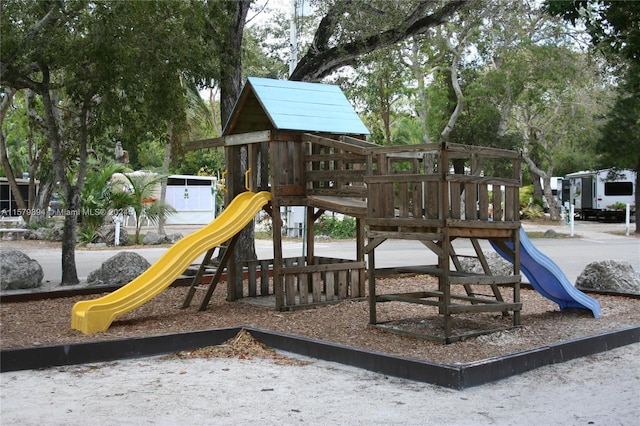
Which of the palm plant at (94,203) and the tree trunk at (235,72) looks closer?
the tree trunk at (235,72)

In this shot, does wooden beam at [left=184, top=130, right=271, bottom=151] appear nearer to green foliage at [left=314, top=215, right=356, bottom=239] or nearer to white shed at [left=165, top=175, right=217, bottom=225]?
green foliage at [left=314, top=215, right=356, bottom=239]

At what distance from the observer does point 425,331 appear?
914cm

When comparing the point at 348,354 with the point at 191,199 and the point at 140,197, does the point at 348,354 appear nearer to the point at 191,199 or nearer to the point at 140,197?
the point at 140,197

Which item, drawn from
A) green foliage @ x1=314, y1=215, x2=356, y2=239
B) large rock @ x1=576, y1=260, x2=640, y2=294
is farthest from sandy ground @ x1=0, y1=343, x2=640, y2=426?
green foliage @ x1=314, y1=215, x2=356, y2=239

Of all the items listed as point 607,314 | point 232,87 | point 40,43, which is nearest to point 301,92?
point 232,87

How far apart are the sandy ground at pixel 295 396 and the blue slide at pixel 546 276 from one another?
2.20m

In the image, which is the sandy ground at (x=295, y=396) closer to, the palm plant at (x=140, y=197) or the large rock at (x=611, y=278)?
the large rock at (x=611, y=278)

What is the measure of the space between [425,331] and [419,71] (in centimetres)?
2235

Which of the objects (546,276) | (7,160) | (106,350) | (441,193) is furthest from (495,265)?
(7,160)

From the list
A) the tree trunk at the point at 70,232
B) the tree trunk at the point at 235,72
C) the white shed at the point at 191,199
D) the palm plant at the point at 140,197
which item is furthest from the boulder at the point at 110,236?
the white shed at the point at 191,199

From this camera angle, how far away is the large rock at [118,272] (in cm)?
1312

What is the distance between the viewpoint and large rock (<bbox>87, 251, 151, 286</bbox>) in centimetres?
1312

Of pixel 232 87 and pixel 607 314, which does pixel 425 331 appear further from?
pixel 232 87

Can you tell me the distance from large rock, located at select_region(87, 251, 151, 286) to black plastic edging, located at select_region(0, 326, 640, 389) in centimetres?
503
